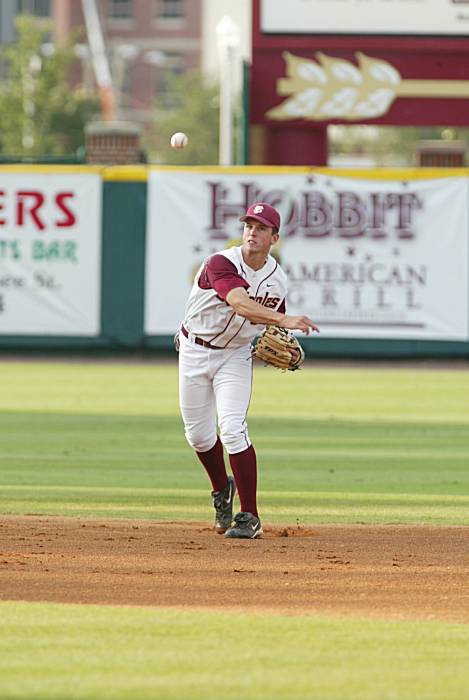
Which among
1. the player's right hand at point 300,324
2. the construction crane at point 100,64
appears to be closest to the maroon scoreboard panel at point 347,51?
the player's right hand at point 300,324

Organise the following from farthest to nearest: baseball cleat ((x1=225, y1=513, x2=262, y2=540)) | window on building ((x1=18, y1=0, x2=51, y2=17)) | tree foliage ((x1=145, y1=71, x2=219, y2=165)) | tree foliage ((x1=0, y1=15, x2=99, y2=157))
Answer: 1. window on building ((x1=18, y1=0, x2=51, y2=17))
2. tree foliage ((x1=145, y1=71, x2=219, y2=165))
3. tree foliage ((x1=0, y1=15, x2=99, y2=157))
4. baseball cleat ((x1=225, y1=513, x2=262, y2=540))

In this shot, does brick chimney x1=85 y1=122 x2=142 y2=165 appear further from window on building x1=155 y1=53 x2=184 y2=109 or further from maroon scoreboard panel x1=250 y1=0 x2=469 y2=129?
window on building x1=155 y1=53 x2=184 y2=109

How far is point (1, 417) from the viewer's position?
52.1ft

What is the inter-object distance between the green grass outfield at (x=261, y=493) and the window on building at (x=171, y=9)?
7186 centimetres

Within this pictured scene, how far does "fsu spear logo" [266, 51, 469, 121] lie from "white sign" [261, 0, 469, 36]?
0.40m

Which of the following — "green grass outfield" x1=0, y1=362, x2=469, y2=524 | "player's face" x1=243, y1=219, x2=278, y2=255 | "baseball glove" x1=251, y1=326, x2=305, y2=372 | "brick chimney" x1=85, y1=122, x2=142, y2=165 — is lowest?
"green grass outfield" x1=0, y1=362, x2=469, y2=524

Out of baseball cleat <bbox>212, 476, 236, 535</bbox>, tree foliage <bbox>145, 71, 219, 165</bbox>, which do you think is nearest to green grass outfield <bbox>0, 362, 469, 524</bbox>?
baseball cleat <bbox>212, 476, 236, 535</bbox>

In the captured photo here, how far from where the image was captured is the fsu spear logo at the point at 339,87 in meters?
23.2

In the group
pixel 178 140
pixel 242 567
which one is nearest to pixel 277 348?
pixel 242 567

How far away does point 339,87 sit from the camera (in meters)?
23.2

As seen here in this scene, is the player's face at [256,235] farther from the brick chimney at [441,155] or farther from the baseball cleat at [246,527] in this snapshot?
the brick chimney at [441,155]

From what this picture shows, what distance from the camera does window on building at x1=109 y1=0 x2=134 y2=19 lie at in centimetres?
9125

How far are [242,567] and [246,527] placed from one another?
3.45 feet

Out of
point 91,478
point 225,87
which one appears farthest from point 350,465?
point 225,87
